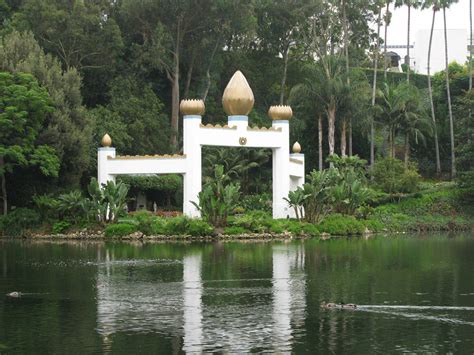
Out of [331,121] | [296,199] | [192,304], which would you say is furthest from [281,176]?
[192,304]

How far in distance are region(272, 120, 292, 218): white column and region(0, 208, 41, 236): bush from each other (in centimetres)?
1142

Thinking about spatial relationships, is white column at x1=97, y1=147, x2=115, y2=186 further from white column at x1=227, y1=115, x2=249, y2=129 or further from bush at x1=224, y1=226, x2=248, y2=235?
bush at x1=224, y1=226, x2=248, y2=235

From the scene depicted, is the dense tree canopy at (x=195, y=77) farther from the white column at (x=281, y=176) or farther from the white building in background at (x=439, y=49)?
the white building in background at (x=439, y=49)

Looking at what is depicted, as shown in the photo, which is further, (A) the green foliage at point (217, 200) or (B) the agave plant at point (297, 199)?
(B) the agave plant at point (297, 199)

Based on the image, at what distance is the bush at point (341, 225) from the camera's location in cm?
4281

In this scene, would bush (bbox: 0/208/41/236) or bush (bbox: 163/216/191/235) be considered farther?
bush (bbox: 0/208/41/236)

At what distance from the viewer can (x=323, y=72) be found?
55.8 metres

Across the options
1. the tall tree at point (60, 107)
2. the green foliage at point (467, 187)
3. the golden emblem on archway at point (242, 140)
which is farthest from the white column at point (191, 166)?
the green foliage at point (467, 187)

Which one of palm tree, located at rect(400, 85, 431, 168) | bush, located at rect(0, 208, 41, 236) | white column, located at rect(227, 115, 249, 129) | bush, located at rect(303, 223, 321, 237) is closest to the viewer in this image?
bush, located at rect(0, 208, 41, 236)

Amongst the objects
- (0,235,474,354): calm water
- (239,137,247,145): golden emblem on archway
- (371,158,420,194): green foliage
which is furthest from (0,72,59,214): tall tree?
(371,158,420,194): green foliage

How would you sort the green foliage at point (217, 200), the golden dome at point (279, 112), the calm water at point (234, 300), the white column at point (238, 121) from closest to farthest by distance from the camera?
the calm water at point (234, 300), the green foliage at point (217, 200), the white column at point (238, 121), the golden dome at point (279, 112)

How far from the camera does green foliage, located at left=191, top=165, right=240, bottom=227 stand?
131 ft

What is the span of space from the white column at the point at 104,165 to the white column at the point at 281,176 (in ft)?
25.7

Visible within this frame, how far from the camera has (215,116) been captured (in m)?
59.3
